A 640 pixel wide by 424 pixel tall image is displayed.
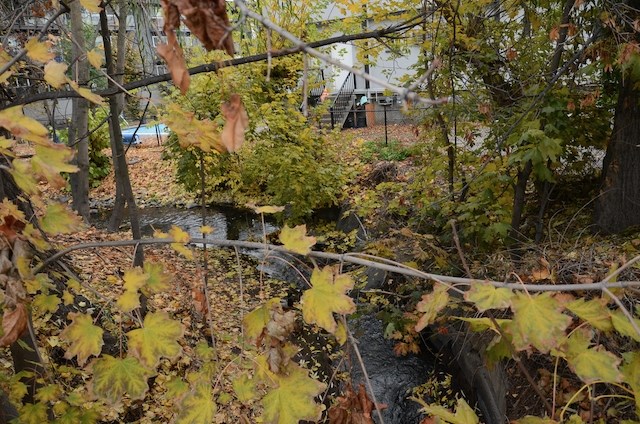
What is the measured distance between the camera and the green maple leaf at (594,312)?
117 cm

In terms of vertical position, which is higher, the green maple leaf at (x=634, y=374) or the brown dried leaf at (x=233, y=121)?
the brown dried leaf at (x=233, y=121)

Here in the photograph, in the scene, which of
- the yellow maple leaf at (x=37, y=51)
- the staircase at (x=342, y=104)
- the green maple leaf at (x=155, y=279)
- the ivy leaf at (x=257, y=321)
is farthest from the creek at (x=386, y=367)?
the staircase at (x=342, y=104)

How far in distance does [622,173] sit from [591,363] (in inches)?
166

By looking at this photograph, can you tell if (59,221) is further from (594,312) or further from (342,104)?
(342,104)

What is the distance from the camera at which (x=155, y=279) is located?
1.48 meters

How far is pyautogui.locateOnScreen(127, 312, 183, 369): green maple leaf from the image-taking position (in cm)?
125

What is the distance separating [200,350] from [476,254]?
3789 mm

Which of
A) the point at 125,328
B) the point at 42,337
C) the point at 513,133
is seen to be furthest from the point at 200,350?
the point at 513,133

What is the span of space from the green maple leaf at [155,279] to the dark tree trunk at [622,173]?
455cm

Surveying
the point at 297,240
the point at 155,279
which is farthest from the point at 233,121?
the point at 155,279

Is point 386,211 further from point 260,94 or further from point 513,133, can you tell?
point 260,94

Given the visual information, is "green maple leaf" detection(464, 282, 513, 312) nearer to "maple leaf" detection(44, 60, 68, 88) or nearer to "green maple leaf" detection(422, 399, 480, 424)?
"green maple leaf" detection(422, 399, 480, 424)

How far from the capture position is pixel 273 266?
27.2 ft

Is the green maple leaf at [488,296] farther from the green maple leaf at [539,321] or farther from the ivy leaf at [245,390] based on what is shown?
the ivy leaf at [245,390]
